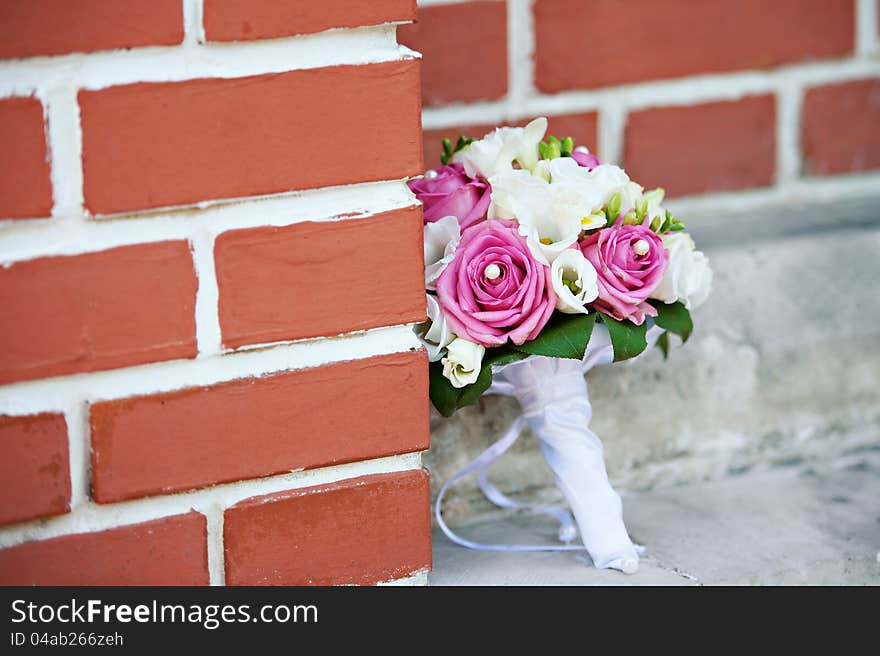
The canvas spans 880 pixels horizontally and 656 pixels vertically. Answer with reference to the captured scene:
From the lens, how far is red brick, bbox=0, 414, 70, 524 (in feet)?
2.53

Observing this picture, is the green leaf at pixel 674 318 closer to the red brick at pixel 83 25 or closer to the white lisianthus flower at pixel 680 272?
the white lisianthus flower at pixel 680 272

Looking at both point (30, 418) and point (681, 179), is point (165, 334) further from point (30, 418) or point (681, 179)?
point (681, 179)

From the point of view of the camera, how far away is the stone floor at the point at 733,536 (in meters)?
1.00

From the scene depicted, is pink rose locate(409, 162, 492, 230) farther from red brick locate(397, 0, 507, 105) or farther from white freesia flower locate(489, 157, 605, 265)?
red brick locate(397, 0, 507, 105)

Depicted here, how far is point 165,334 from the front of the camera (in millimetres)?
791

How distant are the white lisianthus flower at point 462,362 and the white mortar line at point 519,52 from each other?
38 cm

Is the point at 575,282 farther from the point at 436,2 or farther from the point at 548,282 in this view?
the point at 436,2

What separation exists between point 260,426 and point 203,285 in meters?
0.11

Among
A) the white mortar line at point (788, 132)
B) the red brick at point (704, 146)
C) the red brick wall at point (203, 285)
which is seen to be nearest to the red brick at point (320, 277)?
the red brick wall at point (203, 285)

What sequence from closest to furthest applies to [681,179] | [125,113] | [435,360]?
[125,113] → [435,360] → [681,179]

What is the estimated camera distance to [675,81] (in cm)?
129

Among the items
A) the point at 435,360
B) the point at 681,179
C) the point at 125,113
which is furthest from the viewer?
the point at 681,179

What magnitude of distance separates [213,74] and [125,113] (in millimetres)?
63
